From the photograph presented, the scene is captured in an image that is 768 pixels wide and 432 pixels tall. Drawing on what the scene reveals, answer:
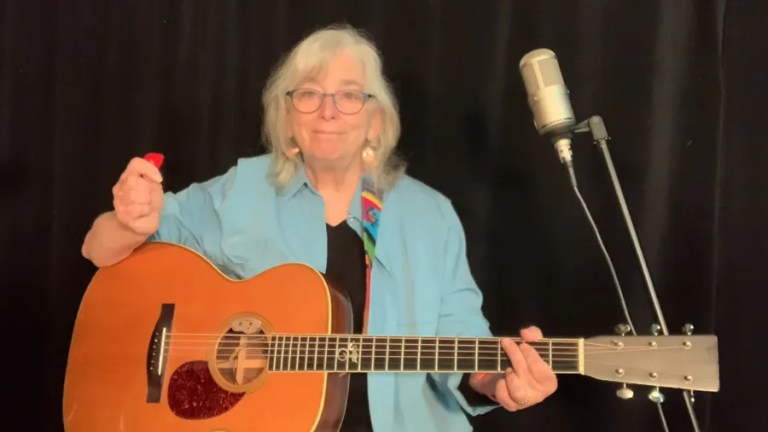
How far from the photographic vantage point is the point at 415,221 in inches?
60.6

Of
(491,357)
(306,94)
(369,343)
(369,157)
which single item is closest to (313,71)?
(306,94)

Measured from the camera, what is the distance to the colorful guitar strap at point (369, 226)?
146 cm

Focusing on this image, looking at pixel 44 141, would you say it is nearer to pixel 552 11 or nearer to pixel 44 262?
pixel 44 262

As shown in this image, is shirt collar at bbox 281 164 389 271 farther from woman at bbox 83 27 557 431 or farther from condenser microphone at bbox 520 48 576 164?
condenser microphone at bbox 520 48 576 164

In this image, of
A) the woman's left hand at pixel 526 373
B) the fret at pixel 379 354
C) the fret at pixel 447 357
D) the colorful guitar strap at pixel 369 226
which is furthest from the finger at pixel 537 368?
the colorful guitar strap at pixel 369 226

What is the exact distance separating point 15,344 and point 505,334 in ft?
4.18

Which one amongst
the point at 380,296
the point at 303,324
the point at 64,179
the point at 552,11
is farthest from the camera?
the point at 64,179

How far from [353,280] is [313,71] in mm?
447

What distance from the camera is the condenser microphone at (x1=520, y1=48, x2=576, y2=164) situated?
122 cm

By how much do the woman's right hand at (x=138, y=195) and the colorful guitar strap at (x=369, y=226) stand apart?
418 millimetres

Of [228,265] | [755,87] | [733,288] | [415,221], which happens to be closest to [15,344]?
[228,265]

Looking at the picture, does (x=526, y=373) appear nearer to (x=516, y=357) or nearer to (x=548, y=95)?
(x=516, y=357)

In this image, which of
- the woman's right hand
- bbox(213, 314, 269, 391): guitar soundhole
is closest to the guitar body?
bbox(213, 314, 269, 391): guitar soundhole

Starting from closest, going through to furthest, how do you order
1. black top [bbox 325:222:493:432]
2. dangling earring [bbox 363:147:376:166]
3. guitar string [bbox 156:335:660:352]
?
guitar string [bbox 156:335:660:352] → black top [bbox 325:222:493:432] → dangling earring [bbox 363:147:376:166]
